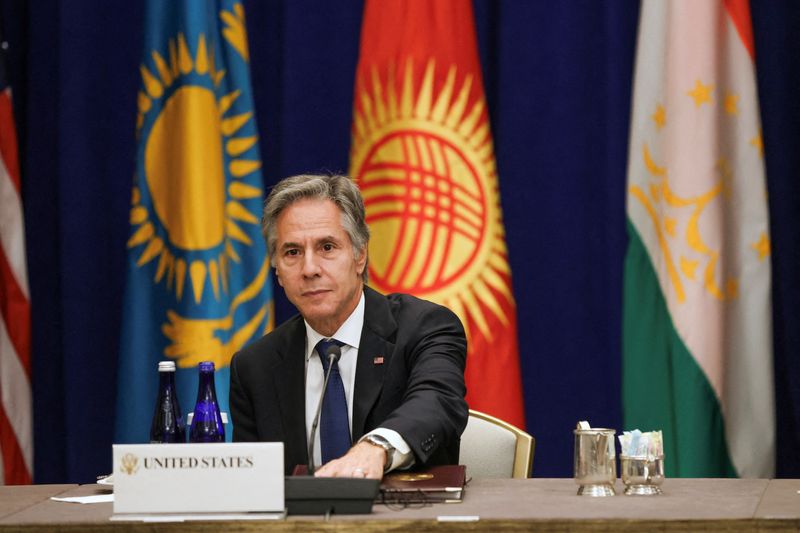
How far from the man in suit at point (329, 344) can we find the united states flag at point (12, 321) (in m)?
1.81

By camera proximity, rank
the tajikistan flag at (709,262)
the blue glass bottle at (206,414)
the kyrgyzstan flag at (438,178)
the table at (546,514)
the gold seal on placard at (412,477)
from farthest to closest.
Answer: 1. the kyrgyzstan flag at (438,178)
2. the tajikistan flag at (709,262)
3. the blue glass bottle at (206,414)
4. the gold seal on placard at (412,477)
5. the table at (546,514)

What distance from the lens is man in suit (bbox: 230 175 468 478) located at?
105 inches

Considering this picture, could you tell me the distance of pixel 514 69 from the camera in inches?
161

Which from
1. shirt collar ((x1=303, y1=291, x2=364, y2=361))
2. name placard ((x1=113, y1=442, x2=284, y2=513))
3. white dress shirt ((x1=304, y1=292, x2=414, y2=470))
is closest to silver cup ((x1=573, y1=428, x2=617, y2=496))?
name placard ((x1=113, y1=442, x2=284, y2=513))

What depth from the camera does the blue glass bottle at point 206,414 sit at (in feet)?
7.97

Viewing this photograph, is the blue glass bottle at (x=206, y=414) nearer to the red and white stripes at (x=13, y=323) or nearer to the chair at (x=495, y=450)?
the chair at (x=495, y=450)

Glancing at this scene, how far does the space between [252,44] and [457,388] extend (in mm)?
2464

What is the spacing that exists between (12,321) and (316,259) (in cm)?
208

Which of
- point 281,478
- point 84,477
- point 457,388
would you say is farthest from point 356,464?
point 84,477

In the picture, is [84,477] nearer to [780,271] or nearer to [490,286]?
[490,286]

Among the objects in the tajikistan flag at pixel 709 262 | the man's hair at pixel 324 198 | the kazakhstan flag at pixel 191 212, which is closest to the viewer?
the man's hair at pixel 324 198

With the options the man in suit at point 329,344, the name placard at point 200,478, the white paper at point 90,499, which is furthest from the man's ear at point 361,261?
the name placard at point 200,478

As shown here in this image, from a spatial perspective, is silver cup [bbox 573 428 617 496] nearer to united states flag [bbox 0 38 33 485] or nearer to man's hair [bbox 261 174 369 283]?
man's hair [bbox 261 174 369 283]

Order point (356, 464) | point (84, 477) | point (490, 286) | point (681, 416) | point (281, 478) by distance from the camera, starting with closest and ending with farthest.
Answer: point (281, 478), point (356, 464), point (681, 416), point (490, 286), point (84, 477)
